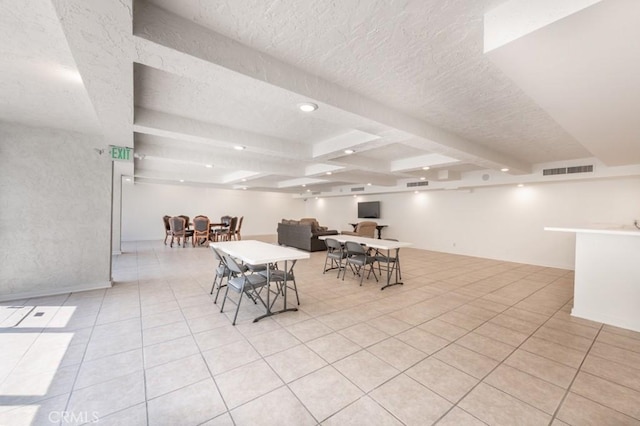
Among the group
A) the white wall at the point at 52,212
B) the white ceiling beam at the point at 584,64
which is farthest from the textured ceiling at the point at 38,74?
the white ceiling beam at the point at 584,64

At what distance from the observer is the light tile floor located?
5.26ft

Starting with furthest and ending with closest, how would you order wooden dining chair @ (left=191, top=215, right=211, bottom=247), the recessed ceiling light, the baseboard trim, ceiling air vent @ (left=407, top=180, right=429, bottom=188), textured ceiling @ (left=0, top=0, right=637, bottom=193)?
wooden dining chair @ (left=191, top=215, right=211, bottom=247)
ceiling air vent @ (left=407, top=180, right=429, bottom=188)
the baseboard trim
the recessed ceiling light
textured ceiling @ (left=0, top=0, right=637, bottom=193)

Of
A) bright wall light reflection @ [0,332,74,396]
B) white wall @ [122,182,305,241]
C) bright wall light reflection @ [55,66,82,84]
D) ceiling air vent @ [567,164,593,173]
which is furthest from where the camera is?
white wall @ [122,182,305,241]

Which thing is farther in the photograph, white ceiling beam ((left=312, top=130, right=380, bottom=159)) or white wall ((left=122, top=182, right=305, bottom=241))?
white wall ((left=122, top=182, right=305, bottom=241))

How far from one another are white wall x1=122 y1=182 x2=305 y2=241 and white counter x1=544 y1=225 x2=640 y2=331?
12.0 meters

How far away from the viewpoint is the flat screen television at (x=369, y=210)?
35.4 feet

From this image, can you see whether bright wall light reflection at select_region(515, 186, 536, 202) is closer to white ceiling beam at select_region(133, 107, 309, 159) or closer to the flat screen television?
the flat screen television

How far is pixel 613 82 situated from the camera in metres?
1.81

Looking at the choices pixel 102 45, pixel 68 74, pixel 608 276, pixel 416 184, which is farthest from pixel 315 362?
pixel 416 184

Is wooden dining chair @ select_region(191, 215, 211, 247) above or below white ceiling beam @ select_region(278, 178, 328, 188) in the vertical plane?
below

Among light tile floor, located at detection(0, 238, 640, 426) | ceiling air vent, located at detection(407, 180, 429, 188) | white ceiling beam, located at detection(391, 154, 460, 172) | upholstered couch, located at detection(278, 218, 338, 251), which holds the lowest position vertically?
light tile floor, located at detection(0, 238, 640, 426)

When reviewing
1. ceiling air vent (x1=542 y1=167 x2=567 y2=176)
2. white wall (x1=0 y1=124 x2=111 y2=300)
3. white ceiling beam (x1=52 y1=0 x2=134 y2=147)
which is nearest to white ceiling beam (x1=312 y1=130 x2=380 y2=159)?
white ceiling beam (x1=52 y1=0 x2=134 y2=147)

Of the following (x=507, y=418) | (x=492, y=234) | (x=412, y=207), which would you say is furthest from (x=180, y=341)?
(x=412, y=207)

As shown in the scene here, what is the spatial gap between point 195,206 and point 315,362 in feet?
36.4
